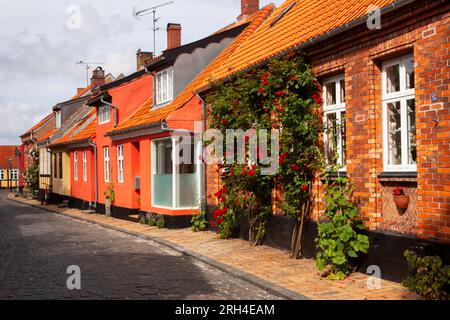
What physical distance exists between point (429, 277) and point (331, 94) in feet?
14.2

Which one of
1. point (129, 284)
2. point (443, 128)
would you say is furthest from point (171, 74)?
point (443, 128)

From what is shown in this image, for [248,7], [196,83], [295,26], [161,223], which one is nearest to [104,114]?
[196,83]

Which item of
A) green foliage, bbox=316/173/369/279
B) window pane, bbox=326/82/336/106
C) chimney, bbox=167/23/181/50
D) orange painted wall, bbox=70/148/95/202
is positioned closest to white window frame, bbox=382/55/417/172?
green foliage, bbox=316/173/369/279

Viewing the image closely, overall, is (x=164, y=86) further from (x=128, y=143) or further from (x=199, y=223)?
(x=199, y=223)

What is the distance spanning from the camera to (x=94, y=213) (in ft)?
81.7

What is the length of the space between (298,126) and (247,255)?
9.46 feet

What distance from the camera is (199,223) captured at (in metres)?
16.1

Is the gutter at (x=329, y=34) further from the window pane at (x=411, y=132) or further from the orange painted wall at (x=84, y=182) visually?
the orange painted wall at (x=84, y=182)

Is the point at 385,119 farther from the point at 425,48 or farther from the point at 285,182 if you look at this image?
the point at 285,182

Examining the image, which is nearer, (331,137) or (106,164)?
(331,137)

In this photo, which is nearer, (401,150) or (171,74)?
(401,150)

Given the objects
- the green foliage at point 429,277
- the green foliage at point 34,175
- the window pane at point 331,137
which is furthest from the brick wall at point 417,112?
the green foliage at point 34,175

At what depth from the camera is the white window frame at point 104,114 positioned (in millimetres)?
23438

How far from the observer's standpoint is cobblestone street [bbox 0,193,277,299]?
317 inches
